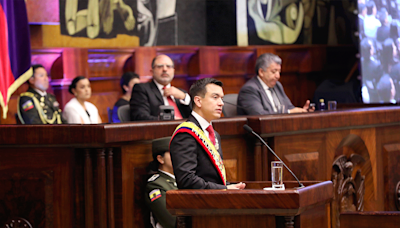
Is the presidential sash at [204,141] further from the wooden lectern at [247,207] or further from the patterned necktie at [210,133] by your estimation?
the wooden lectern at [247,207]

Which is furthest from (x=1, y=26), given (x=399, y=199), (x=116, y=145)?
(x=399, y=199)

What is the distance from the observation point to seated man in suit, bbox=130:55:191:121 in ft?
14.0

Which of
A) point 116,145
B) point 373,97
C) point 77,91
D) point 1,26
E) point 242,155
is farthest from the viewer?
point 373,97

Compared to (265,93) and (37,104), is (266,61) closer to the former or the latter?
(265,93)

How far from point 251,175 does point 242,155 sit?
0.46 feet

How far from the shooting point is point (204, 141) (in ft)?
8.48

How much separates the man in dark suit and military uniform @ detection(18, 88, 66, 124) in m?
2.81

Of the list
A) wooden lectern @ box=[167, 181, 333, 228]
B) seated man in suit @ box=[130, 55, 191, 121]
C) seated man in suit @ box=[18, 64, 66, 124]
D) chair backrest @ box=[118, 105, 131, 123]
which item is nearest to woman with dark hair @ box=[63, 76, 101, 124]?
seated man in suit @ box=[18, 64, 66, 124]

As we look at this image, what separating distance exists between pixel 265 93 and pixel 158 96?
2.91 feet

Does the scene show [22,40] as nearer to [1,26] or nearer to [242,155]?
[1,26]

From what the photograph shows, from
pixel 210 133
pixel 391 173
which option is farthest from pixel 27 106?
pixel 391 173

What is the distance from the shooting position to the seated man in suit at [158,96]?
14.0 feet

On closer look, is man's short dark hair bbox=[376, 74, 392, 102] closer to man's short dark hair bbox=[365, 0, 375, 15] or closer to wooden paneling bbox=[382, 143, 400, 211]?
man's short dark hair bbox=[365, 0, 375, 15]

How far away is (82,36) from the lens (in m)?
6.25
